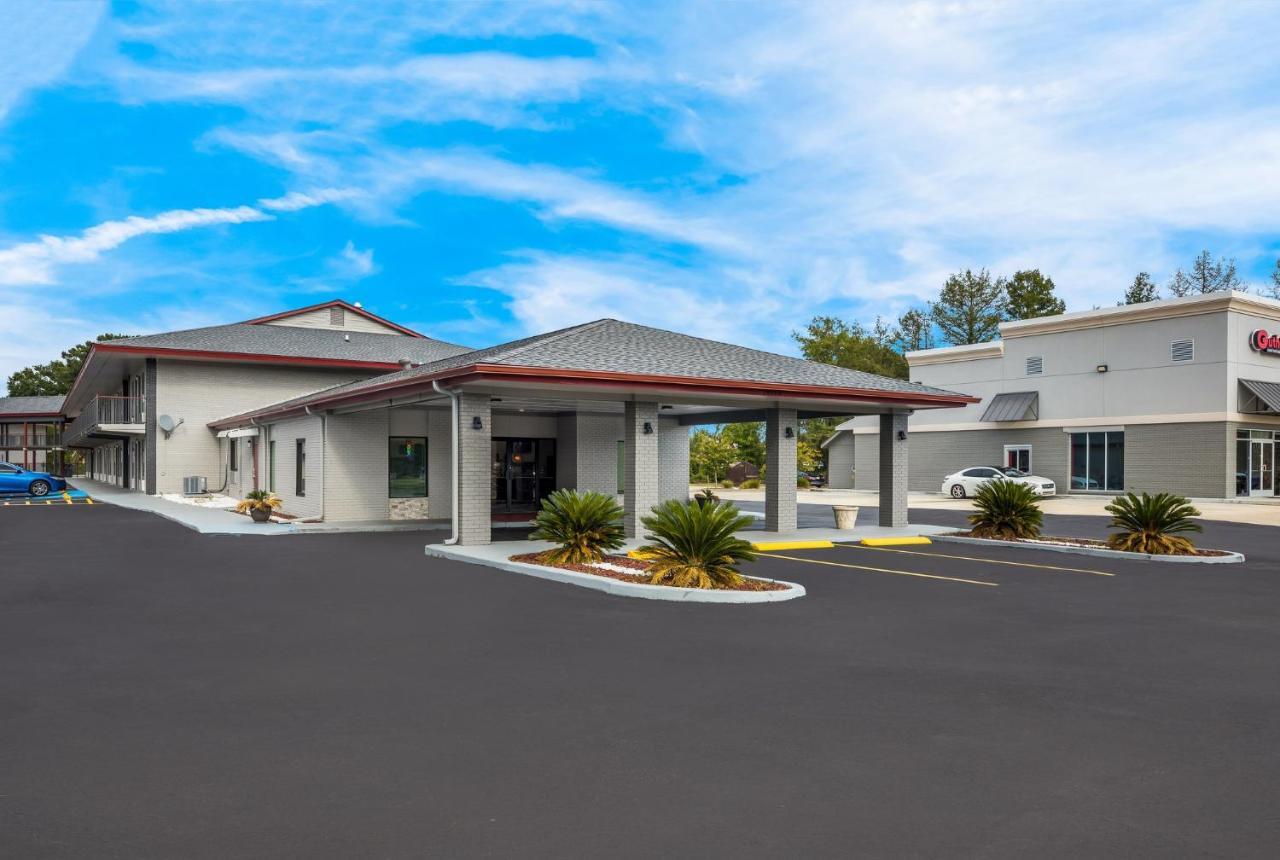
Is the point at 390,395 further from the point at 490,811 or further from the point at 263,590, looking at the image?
the point at 490,811

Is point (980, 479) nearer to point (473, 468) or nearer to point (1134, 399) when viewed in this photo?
point (1134, 399)

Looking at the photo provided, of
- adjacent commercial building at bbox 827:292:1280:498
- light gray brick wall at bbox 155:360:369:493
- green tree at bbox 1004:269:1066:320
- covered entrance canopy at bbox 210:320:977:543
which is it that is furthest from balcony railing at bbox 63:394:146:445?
green tree at bbox 1004:269:1066:320

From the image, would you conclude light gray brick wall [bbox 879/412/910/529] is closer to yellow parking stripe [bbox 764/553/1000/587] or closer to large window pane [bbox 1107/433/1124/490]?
yellow parking stripe [bbox 764/553/1000/587]

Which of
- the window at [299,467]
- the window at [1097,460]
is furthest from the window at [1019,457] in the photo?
the window at [299,467]

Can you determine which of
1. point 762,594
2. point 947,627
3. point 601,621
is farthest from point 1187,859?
point 762,594

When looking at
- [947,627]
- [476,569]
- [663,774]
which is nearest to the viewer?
[663,774]

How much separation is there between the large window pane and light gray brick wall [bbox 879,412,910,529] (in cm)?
1973

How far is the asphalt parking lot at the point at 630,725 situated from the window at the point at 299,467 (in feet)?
44.7

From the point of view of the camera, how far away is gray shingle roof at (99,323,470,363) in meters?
38.9

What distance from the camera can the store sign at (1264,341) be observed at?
3588 centimetres

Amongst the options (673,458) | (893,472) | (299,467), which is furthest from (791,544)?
(299,467)

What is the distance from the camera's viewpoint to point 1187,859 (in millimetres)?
4328

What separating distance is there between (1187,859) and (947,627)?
5.81 meters

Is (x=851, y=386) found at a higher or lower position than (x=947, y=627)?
higher
